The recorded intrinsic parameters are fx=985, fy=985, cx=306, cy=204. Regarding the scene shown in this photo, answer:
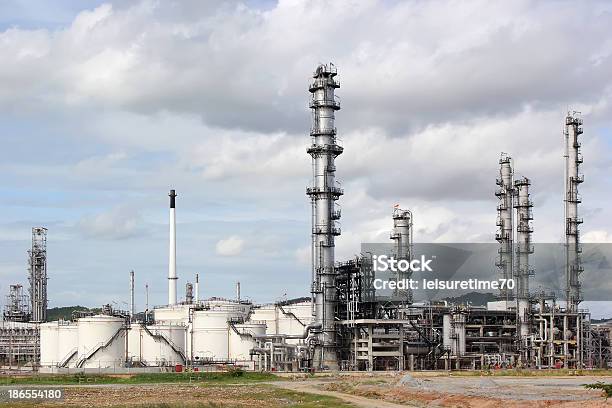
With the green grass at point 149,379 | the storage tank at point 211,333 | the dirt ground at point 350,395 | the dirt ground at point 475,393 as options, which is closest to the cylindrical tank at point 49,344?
the storage tank at point 211,333

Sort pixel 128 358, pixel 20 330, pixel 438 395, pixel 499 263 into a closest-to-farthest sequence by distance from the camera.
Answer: pixel 438 395, pixel 128 358, pixel 499 263, pixel 20 330

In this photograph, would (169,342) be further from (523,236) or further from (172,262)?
(523,236)

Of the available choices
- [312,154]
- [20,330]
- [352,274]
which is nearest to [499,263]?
[352,274]

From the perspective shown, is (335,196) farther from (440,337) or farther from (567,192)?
(567,192)

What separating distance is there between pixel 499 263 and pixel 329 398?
222 feet

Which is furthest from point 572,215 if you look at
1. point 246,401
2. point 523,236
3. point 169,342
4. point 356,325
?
point 246,401

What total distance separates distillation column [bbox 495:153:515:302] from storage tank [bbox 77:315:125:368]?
47.9 meters

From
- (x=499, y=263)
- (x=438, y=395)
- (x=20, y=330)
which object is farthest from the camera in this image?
(x=20, y=330)

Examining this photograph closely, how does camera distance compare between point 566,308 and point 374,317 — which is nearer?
point 374,317

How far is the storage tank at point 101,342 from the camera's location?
4424 inches

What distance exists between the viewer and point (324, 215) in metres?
108

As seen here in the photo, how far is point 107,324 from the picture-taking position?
113875 mm

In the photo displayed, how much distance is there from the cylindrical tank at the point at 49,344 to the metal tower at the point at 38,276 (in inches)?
929

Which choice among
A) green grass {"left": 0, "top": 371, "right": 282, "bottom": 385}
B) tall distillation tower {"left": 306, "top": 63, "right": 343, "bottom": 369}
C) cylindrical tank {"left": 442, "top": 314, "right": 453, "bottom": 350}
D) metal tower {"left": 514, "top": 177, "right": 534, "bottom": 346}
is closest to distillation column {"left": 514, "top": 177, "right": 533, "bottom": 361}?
metal tower {"left": 514, "top": 177, "right": 534, "bottom": 346}
